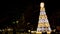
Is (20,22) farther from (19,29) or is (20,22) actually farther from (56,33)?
(56,33)

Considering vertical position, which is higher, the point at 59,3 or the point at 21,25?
the point at 59,3

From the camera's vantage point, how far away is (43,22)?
125 inches

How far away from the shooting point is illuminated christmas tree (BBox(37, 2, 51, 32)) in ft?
9.58

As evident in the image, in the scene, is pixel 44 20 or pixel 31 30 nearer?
pixel 31 30

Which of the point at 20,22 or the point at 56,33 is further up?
the point at 20,22

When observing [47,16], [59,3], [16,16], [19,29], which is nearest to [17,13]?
[16,16]

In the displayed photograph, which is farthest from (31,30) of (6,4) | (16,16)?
(6,4)

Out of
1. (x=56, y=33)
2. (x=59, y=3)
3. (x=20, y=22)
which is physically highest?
(x=59, y=3)

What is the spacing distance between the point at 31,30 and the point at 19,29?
0.58 ft

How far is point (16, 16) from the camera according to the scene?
9.30ft

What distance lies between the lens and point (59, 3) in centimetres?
281

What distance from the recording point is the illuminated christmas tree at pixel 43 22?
2.92 m

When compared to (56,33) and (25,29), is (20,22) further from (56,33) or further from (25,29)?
(56,33)

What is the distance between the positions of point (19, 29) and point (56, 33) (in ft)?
1.79
